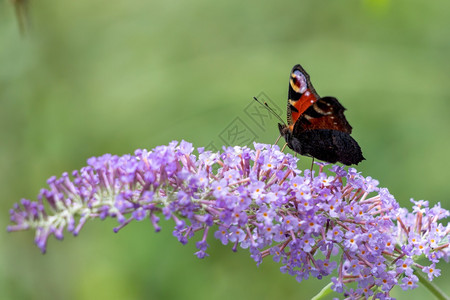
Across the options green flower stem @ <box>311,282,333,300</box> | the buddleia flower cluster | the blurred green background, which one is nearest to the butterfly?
the buddleia flower cluster

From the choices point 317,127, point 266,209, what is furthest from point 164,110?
point 266,209

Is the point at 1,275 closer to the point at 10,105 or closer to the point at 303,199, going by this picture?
the point at 10,105

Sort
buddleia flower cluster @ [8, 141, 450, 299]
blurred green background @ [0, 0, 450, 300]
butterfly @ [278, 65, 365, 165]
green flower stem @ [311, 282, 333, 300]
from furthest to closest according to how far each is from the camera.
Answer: blurred green background @ [0, 0, 450, 300] → butterfly @ [278, 65, 365, 165] → green flower stem @ [311, 282, 333, 300] → buddleia flower cluster @ [8, 141, 450, 299]

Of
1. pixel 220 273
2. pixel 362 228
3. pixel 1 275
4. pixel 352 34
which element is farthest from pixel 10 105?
pixel 352 34

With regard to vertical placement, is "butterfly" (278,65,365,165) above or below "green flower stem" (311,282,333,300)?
above

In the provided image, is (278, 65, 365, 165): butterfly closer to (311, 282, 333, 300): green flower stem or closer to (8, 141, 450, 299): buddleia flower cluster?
(8, 141, 450, 299): buddleia flower cluster

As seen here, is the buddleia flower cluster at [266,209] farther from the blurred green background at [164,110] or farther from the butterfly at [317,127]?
the blurred green background at [164,110]

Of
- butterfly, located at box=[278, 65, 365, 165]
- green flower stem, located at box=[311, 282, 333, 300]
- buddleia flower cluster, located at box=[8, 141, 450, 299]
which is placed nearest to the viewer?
buddleia flower cluster, located at box=[8, 141, 450, 299]

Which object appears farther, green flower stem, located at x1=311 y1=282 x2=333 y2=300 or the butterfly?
the butterfly
